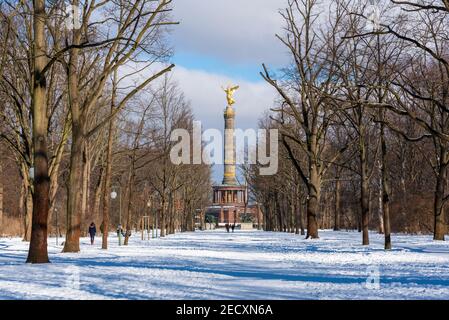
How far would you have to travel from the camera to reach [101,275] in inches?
639

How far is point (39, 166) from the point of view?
2038 centimetres

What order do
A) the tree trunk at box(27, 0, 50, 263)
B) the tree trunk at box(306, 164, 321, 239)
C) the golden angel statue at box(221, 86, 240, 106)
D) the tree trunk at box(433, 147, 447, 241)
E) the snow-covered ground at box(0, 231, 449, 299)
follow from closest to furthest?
the snow-covered ground at box(0, 231, 449, 299), the tree trunk at box(27, 0, 50, 263), the tree trunk at box(433, 147, 447, 241), the tree trunk at box(306, 164, 321, 239), the golden angel statue at box(221, 86, 240, 106)

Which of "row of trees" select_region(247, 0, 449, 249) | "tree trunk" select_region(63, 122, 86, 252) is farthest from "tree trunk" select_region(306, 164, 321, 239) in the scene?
"tree trunk" select_region(63, 122, 86, 252)

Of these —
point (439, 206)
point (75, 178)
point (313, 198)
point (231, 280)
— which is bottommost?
point (231, 280)

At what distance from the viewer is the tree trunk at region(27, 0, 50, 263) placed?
2016 centimetres

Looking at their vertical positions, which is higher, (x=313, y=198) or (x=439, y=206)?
(x=313, y=198)

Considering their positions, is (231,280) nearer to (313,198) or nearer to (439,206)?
(439,206)

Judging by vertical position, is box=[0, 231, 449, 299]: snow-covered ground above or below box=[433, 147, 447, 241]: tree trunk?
below

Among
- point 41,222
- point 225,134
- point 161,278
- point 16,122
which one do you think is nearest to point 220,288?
point 161,278

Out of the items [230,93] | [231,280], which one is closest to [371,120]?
[231,280]

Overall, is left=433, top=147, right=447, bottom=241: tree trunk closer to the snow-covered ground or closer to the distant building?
the snow-covered ground

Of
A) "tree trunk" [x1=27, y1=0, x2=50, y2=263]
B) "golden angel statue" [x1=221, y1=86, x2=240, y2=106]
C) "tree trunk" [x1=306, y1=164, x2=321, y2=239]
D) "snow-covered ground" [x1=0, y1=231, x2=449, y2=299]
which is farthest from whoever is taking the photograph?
"golden angel statue" [x1=221, y1=86, x2=240, y2=106]

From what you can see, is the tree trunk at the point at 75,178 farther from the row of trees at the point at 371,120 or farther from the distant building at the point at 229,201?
the distant building at the point at 229,201
